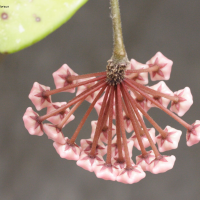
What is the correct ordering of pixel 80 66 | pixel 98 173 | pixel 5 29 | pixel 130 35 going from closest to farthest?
pixel 5 29, pixel 98 173, pixel 130 35, pixel 80 66

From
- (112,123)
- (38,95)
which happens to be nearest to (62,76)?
(38,95)

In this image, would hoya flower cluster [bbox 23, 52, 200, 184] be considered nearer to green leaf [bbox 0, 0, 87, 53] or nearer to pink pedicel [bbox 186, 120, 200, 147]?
pink pedicel [bbox 186, 120, 200, 147]

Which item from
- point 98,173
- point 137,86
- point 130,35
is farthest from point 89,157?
point 130,35

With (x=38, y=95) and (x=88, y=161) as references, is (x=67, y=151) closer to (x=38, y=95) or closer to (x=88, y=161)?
(x=88, y=161)

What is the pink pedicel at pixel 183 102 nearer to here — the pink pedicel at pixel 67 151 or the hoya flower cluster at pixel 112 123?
the hoya flower cluster at pixel 112 123

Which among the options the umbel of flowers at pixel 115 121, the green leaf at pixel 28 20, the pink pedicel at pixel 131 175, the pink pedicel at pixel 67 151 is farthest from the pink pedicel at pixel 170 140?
the green leaf at pixel 28 20

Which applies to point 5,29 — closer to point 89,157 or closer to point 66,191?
point 89,157
